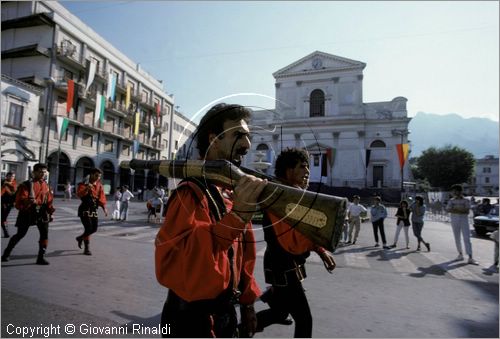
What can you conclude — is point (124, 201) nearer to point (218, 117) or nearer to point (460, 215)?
point (460, 215)

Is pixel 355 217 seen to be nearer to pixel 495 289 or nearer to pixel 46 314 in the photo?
pixel 495 289

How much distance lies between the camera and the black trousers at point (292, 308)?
2.35m

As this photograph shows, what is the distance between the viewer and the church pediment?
6.72ft

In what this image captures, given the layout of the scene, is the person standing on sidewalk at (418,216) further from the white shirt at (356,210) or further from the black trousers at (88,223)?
the black trousers at (88,223)

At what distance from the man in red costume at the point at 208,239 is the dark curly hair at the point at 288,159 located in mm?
305

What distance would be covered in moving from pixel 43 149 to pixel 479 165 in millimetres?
73304

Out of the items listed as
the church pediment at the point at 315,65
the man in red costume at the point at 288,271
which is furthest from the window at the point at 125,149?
the man in red costume at the point at 288,271

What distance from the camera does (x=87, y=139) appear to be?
2742 centimetres

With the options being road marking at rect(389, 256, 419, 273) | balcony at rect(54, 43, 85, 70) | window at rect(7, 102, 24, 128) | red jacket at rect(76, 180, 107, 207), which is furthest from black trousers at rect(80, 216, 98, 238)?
balcony at rect(54, 43, 85, 70)

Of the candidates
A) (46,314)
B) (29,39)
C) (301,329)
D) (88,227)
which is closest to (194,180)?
(301,329)

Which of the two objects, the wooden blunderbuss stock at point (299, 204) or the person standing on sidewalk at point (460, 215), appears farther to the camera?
the person standing on sidewalk at point (460, 215)

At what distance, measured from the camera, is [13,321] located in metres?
3.13

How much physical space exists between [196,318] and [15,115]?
26.3m

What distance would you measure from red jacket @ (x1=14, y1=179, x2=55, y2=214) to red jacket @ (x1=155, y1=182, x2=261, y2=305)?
5.66 meters
